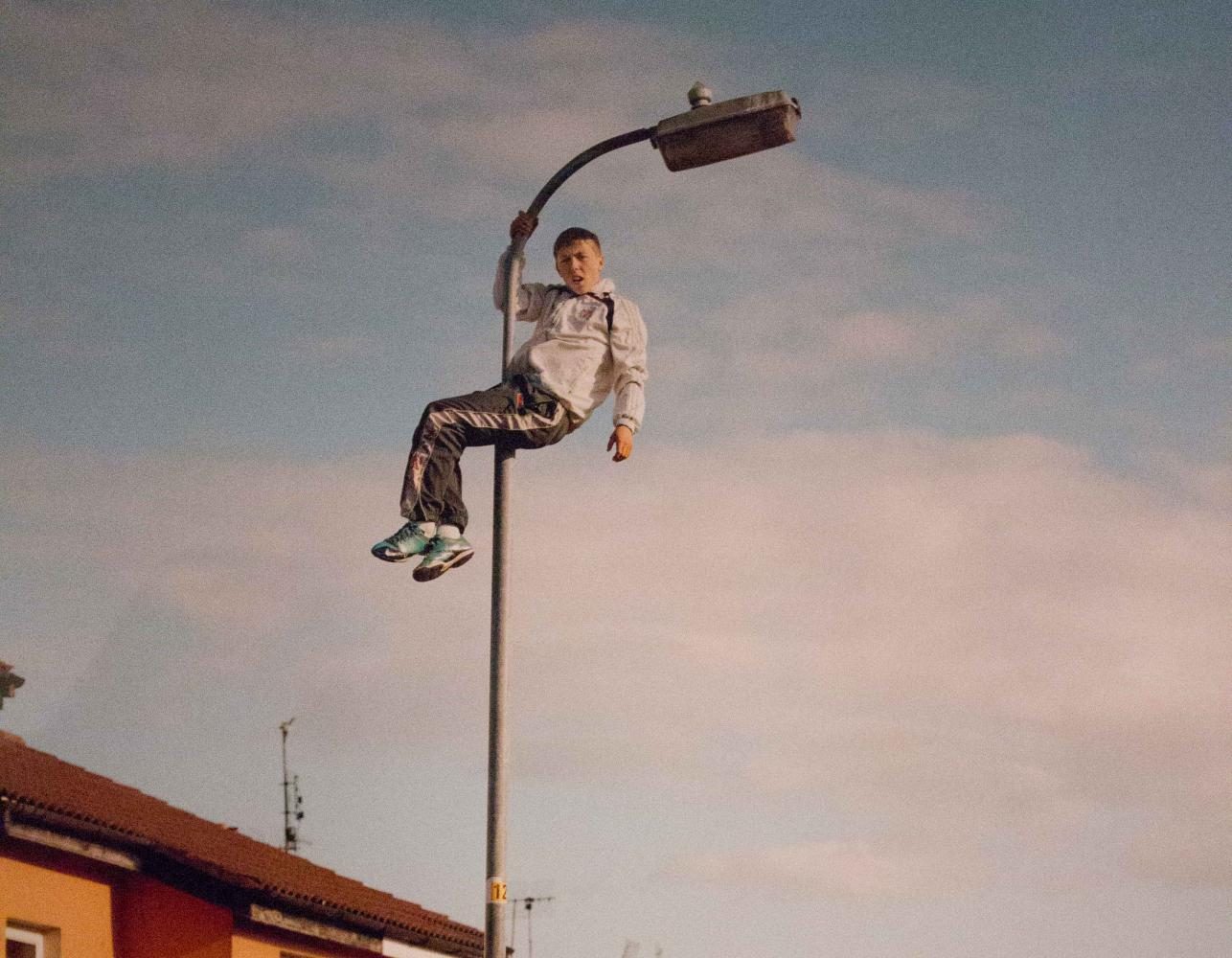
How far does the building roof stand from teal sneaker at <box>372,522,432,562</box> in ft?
24.4

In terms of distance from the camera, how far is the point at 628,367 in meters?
9.71

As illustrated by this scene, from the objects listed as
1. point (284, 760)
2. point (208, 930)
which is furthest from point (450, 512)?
point (284, 760)

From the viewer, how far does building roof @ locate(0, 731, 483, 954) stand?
16172mm

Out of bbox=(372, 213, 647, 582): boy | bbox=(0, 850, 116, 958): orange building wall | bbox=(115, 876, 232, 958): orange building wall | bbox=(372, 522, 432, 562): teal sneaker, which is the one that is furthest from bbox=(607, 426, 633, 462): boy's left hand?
bbox=(115, 876, 232, 958): orange building wall

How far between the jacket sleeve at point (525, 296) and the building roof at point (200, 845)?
7527 mm

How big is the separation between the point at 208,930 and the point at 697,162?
10911mm

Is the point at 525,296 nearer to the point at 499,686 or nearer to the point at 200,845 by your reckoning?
the point at 499,686

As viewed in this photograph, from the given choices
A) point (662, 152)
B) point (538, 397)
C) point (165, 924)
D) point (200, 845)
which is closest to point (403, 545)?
point (538, 397)

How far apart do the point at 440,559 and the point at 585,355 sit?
5.16ft

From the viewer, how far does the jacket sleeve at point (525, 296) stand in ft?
32.4

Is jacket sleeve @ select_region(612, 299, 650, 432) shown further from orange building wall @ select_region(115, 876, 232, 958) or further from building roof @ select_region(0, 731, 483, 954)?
orange building wall @ select_region(115, 876, 232, 958)

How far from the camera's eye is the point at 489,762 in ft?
27.5

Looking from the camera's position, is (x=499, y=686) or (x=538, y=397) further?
(x=538, y=397)

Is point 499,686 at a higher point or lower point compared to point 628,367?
lower
